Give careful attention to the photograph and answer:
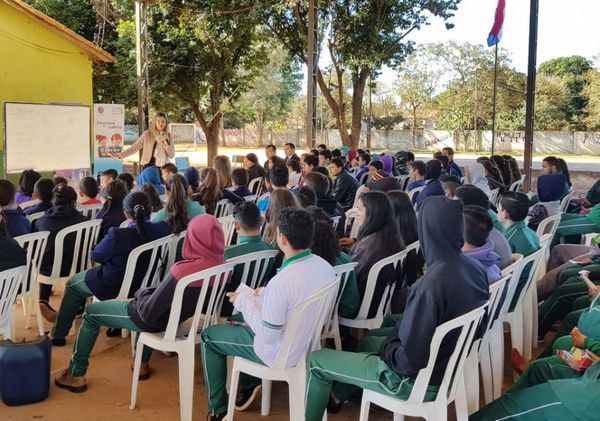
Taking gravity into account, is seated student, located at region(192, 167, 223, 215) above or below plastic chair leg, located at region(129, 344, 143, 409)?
above

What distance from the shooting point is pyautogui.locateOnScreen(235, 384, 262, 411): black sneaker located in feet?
10.9

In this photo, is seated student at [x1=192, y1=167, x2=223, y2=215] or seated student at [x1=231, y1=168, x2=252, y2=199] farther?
seated student at [x1=231, y1=168, x2=252, y2=199]

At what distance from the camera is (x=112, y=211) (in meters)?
4.89

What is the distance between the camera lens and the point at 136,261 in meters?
3.79

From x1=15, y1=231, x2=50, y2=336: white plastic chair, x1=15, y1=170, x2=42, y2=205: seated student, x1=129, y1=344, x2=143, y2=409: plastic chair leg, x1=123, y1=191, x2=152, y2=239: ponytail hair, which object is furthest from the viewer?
x1=15, y1=170, x2=42, y2=205: seated student

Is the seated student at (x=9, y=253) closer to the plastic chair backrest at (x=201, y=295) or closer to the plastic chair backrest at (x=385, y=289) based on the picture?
the plastic chair backrest at (x=201, y=295)

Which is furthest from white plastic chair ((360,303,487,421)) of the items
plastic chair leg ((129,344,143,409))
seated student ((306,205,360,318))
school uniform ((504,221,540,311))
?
school uniform ((504,221,540,311))

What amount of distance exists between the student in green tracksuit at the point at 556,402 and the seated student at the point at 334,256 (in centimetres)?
110

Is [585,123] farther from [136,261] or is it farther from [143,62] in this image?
[136,261]

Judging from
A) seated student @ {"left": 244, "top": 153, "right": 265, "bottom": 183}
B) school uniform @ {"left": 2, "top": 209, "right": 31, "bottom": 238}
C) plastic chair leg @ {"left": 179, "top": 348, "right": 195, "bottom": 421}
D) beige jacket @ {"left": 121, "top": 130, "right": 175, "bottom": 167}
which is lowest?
Answer: plastic chair leg @ {"left": 179, "top": 348, "right": 195, "bottom": 421}

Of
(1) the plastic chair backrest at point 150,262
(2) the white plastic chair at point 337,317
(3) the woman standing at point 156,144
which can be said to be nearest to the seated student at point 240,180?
(3) the woman standing at point 156,144

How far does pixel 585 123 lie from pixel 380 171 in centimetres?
3449

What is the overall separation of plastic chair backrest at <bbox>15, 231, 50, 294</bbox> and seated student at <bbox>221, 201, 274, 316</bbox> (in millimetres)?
1467

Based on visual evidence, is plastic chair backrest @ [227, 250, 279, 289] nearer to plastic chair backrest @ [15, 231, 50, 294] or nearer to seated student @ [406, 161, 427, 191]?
plastic chair backrest @ [15, 231, 50, 294]
